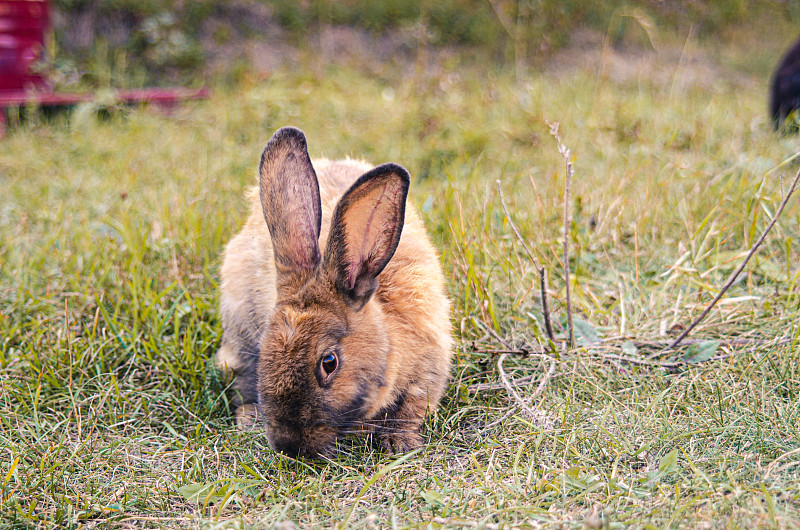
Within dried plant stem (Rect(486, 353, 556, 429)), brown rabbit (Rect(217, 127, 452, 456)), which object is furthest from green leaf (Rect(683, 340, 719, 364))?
brown rabbit (Rect(217, 127, 452, 456))

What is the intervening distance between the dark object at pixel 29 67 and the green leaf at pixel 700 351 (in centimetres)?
522

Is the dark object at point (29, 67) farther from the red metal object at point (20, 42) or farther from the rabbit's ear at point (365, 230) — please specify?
the rabbit's ear at point (365, 230)

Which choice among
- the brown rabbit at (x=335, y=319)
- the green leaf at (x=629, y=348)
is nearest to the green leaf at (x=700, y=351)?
the green leaf at (x=629, y=348)

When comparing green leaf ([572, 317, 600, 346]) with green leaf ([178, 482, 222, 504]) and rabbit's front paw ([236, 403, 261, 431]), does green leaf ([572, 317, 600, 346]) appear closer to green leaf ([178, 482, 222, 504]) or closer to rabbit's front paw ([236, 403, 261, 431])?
rabbit's front paw ([236, 403, 261, 431])

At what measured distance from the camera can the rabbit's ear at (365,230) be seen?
2.34m

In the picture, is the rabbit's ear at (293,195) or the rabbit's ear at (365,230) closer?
the rabbit's ear at (365,230)

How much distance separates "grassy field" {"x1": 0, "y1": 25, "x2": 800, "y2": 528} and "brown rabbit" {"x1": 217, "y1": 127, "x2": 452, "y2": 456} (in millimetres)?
155

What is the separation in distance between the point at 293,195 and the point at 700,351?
176 cm

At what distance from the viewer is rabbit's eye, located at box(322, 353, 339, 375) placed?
2.34 metres

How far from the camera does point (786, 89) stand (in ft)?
18.1

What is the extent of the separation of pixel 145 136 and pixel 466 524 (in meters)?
4.64

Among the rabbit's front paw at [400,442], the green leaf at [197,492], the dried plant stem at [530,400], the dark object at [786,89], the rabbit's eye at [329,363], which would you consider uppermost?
the dark object at [786,89]

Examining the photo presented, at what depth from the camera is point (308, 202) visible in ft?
8.20

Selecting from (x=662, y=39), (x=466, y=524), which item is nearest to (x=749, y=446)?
(x=466, y=524)
